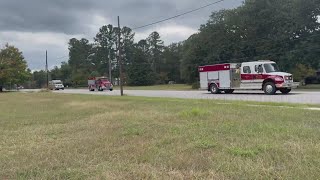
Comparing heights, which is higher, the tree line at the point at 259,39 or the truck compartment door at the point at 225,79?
the tree line at the point at 259,39

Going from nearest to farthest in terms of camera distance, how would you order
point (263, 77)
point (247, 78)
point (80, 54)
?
1. point (263, 77)
2. point (247, 78)
3. point (80, 54)

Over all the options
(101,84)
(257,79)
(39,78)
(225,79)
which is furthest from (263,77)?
(39,78)

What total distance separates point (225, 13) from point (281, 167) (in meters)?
71.4

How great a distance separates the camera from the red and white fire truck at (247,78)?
3177 cm

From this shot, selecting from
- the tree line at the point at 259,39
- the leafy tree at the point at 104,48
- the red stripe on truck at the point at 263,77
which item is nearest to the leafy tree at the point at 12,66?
the tree line at the point at 259,39

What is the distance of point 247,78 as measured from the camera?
34.5 metres

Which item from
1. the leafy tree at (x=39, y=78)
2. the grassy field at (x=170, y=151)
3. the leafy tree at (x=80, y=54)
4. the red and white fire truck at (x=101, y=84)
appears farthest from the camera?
the leafy tree at (x=39, y=78)

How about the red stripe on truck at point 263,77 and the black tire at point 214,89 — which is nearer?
the red stripe on truck at point 263,77

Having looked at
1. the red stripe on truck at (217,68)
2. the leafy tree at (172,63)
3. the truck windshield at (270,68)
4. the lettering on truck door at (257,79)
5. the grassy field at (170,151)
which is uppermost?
the leafy tree at (172,63)

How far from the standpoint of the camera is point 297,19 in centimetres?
5569

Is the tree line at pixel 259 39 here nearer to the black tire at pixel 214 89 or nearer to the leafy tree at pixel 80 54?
the black tire at pixel 214 89

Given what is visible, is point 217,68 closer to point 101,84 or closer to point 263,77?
point 263,77

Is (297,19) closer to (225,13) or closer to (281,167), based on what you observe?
(225,13)

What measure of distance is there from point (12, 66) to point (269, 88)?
233 feet
